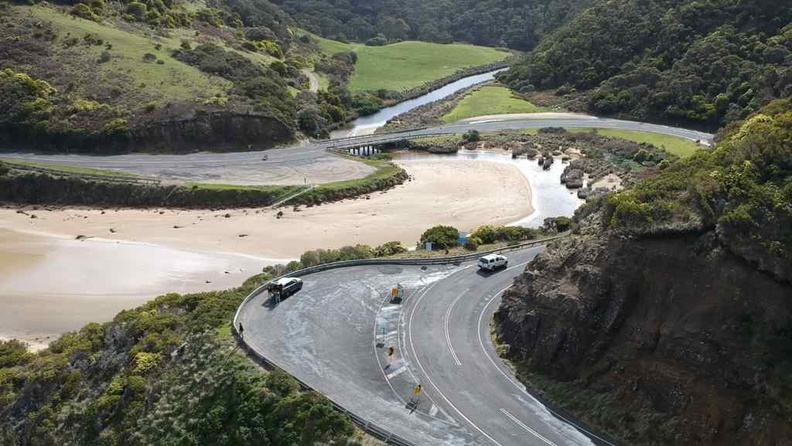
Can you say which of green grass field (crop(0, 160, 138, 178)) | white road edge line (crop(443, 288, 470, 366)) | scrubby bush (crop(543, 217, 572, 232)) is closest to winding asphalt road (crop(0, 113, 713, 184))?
green grass field (crop(0, 160, 138, 178))

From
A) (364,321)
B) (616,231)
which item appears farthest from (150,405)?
(616,231)

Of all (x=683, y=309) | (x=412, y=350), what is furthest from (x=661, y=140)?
(x=683, y=309)

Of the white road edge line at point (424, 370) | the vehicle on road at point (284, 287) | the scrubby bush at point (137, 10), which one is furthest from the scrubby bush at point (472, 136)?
the vehicle on road at point (284, 287)

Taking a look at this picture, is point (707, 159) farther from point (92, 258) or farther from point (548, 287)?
point (92, 258)

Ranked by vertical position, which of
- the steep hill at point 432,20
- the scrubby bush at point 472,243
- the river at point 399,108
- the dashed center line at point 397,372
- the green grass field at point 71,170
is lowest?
the dashed center line at point 397,372

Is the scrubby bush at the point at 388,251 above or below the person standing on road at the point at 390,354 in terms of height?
above

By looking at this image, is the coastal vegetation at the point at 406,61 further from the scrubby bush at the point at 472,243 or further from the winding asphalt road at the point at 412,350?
the winding asphalt road at the point at 412,350

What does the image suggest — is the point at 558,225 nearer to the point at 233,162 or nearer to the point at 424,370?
the point at 424,370

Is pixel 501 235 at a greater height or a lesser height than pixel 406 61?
lesser
